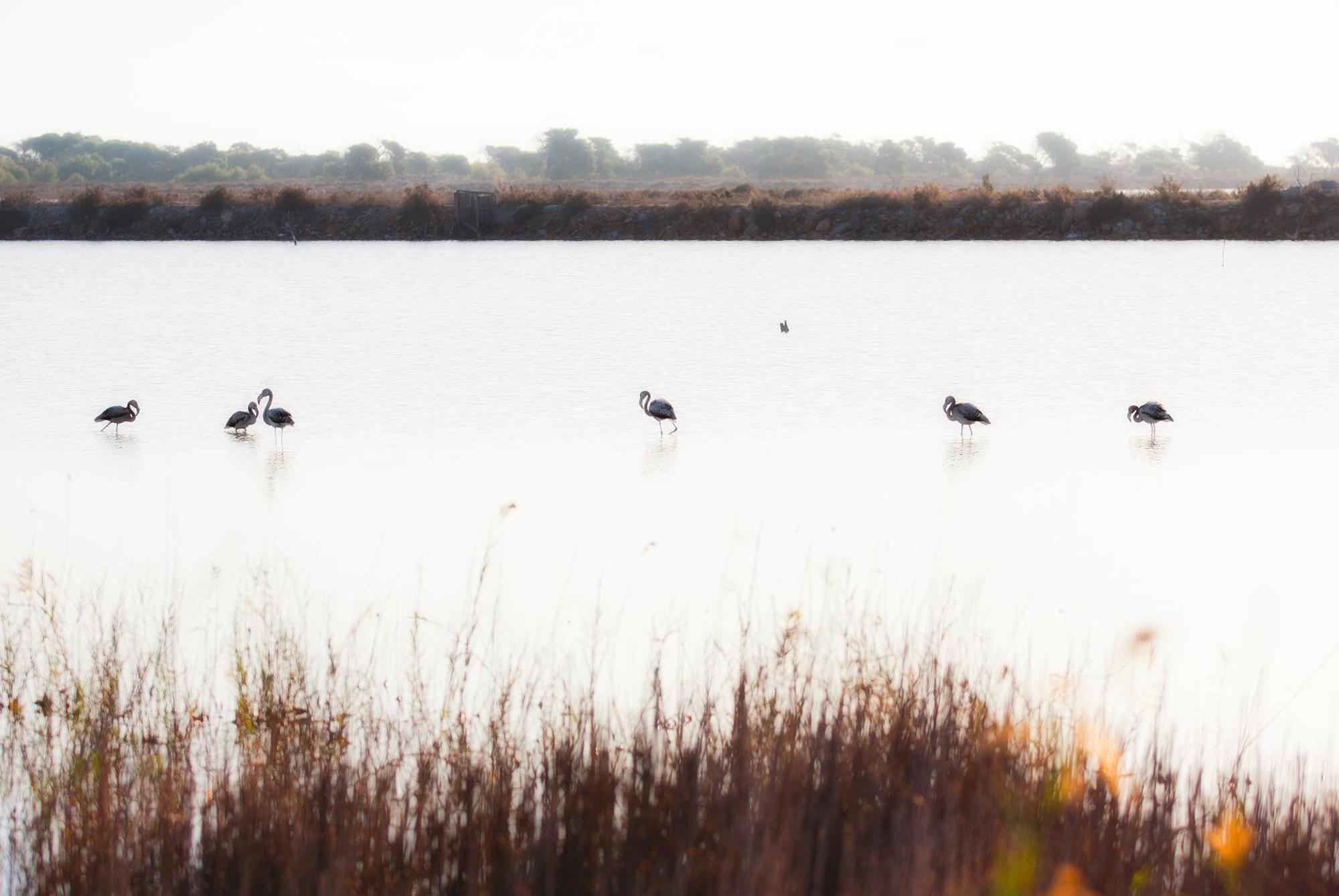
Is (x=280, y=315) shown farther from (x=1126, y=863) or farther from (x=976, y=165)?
(x=976, y=165)

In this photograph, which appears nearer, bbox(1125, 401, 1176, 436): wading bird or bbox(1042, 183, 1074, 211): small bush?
bbox(1125, 401, 1176, 436): wading bird

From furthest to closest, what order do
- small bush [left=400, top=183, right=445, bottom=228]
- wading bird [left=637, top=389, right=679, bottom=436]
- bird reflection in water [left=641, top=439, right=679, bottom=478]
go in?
small bush [left=400, top=183, right=445, bottom=228] < wading bird [left=637, top=389, right=679, bottom=436] < bird reflection in water [left=641, top=439, right=679, bottom=478]

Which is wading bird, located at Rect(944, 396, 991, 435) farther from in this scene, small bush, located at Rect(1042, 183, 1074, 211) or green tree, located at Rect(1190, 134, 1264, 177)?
green tree, located at Rect(1190, 134, 1264, 177)

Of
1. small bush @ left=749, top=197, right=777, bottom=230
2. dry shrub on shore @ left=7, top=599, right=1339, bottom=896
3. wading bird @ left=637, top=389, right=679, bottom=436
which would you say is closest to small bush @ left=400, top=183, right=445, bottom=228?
small bush @ left=749, top=197, right=777, bottom=230

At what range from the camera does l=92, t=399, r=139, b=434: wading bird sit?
11.1 meters

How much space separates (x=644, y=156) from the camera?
9788 cm

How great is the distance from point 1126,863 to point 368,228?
37846mm

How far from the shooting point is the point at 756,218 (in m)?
37.0

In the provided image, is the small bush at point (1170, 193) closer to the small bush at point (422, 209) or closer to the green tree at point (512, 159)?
the small bush at point (422, 209)

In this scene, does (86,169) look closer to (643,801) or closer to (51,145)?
(51,145)

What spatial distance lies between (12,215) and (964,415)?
1494 inches

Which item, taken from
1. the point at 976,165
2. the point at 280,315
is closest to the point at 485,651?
the point at 280,315

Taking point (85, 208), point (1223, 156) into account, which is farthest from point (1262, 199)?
point (1223, 156)

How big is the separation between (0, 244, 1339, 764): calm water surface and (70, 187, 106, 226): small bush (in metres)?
22.3
